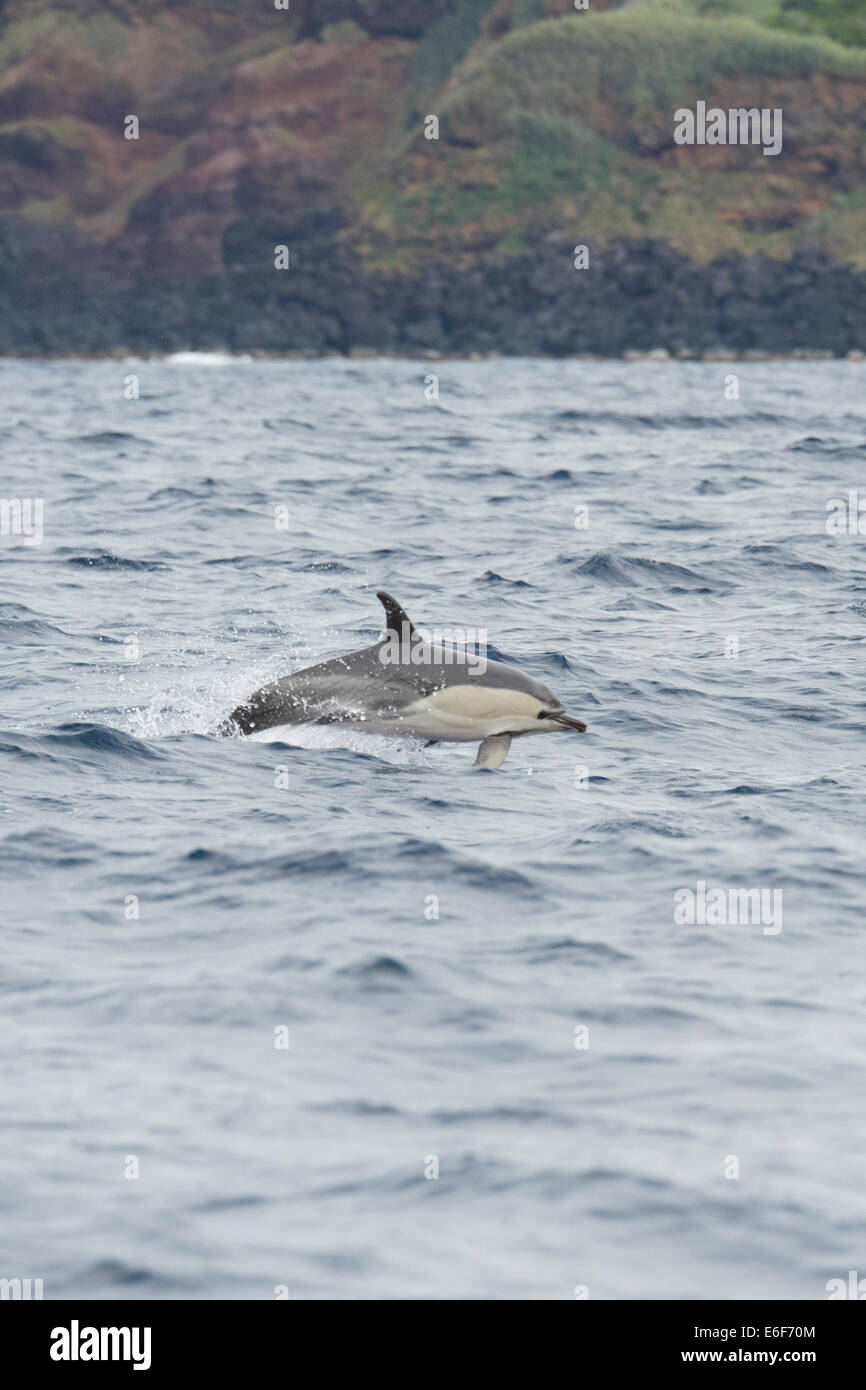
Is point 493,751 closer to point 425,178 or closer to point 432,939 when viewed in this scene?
point 432,939

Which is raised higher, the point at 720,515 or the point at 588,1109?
the point at 720,515

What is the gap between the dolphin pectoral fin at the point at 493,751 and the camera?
45.1 feet

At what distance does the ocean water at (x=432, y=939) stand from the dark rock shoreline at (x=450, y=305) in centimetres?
10275

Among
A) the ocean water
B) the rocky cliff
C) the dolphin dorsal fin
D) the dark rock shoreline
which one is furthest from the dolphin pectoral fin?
the rocky cliff

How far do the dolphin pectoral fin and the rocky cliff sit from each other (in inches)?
4423

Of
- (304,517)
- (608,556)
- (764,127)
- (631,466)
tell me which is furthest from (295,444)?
(764,127)

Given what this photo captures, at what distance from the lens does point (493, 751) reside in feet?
45.2

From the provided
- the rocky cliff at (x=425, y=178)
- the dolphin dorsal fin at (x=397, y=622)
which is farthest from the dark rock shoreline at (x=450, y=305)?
the dolphin dorsal fin at (x=397, y=622)

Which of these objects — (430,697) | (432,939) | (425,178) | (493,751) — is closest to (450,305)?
(425,178)

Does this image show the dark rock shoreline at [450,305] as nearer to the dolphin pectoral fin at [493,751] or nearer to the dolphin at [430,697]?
the dolphin at [430,697]

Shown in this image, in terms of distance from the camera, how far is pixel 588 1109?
7.98 metres

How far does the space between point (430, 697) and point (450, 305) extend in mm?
118603

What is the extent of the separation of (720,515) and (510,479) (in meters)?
5.26
